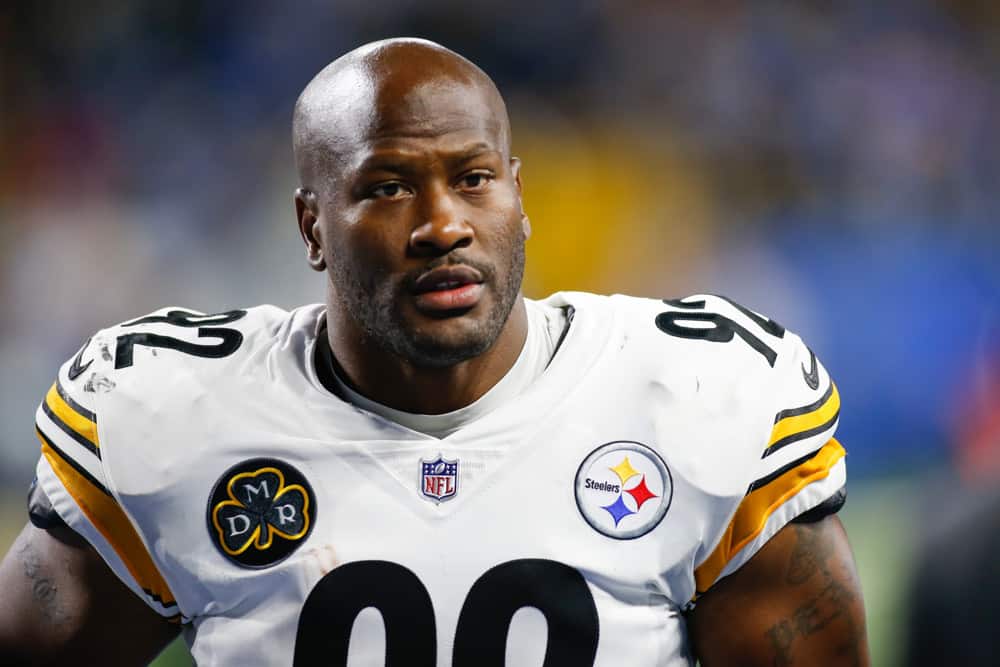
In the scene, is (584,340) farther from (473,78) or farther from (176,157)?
(176,157)

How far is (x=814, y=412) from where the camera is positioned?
1.31m

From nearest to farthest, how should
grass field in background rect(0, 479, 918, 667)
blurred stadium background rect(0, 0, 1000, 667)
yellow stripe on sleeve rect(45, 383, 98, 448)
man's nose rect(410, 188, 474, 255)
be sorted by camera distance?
man's nose rect(410, 188, 474, 255)
yellow stripe on sleeve rect(45, 383, 98, 448)
grass field in background rect(0, 479, 918, 667)
blurred stadium background rect(0, 0, 1000, 667)

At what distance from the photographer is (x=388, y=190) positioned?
124 centimetres

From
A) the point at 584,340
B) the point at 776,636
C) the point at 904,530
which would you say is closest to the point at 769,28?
the point at 904,530

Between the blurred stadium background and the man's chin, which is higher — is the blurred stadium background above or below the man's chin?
above

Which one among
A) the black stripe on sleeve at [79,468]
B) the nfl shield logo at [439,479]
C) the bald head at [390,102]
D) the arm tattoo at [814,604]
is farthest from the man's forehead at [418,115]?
the arm tattoo at [814,604]

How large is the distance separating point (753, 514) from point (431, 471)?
332mm

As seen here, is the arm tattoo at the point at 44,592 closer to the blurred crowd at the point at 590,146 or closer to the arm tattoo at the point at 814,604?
the arm tattoo at the point at 814,604

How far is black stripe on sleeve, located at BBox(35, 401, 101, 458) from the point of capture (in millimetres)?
1300

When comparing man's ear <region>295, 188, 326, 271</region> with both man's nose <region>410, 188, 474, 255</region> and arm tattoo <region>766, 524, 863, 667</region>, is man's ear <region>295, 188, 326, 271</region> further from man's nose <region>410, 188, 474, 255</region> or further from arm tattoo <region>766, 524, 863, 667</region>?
arm tattoo <region>766, 524, 863, 667</region>

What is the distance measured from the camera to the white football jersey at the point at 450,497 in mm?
1219

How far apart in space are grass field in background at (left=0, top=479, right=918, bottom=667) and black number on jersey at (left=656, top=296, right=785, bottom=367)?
1222 millimetres

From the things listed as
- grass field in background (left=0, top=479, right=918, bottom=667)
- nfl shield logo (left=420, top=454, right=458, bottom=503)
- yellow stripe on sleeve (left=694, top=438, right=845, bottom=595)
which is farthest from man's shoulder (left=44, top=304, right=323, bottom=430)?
grass field in background (left=0, top=479, right=918, bottom=667)

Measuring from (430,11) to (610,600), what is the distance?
1860 mm
